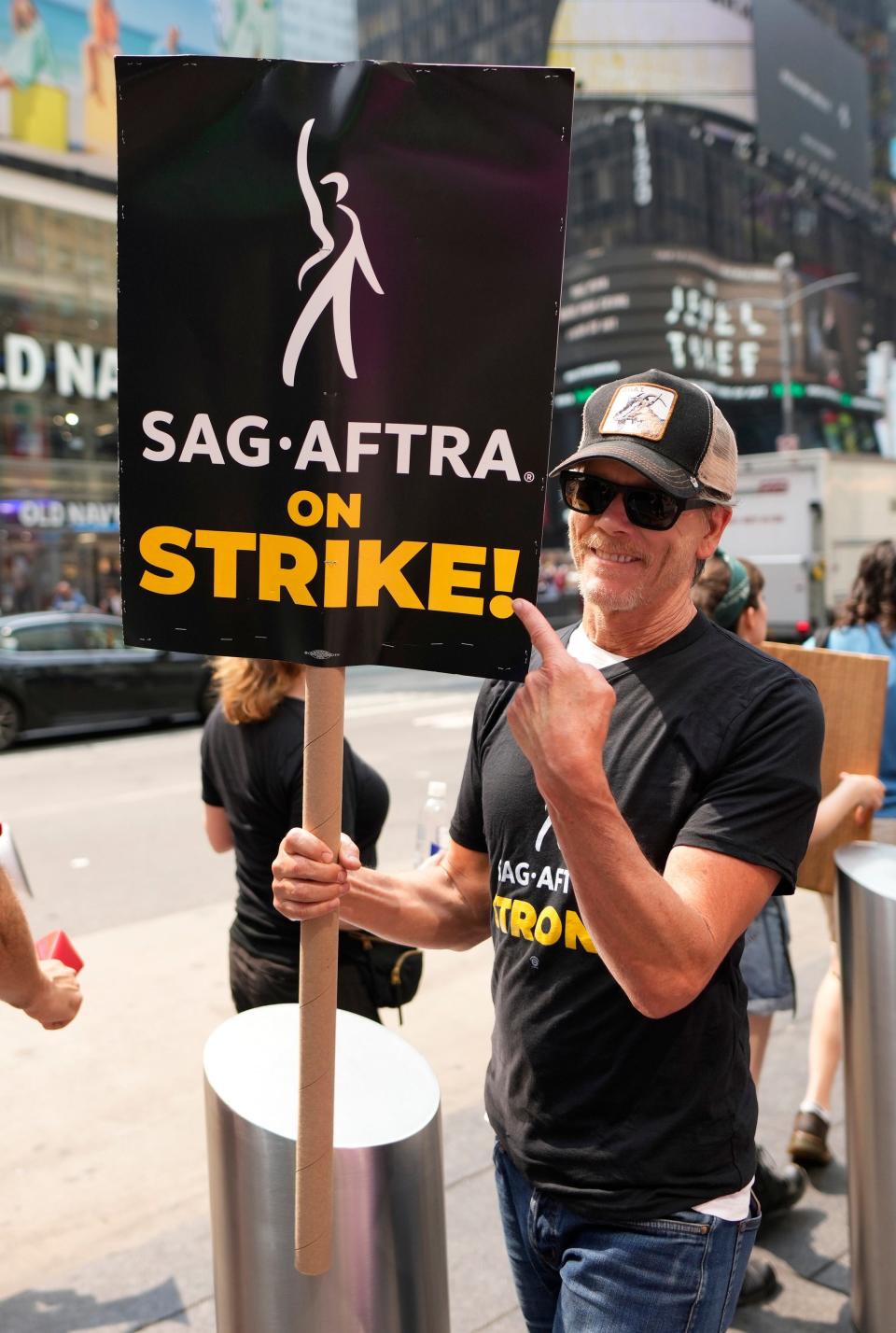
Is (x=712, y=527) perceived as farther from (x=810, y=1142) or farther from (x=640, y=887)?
(x=810, y=1142)

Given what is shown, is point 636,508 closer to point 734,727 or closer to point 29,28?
point 734,727

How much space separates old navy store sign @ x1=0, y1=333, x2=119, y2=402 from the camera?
2522cm

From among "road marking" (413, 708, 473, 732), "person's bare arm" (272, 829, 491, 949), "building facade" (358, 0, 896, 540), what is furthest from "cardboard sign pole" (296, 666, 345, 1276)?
"building facade" (358, 0, 896, 540)

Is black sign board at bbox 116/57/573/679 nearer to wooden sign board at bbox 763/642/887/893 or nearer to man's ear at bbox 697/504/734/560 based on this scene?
man's ear at bbox 697/504/734/560

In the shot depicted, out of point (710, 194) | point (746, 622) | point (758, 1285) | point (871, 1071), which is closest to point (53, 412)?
point (746, 622)

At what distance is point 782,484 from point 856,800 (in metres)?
18.0

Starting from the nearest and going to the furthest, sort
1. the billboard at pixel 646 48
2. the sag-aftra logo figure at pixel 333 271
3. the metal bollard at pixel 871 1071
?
the sag-aftra logo figure at pixel 333 271 → the metal bollard at pixel 871 1071 → the billboard at pixel 646 48

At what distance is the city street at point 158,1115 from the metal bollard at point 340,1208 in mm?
1172

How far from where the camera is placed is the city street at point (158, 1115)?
3.26 metres

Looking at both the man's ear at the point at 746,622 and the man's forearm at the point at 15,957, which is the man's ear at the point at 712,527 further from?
the man's ear at the point at 746,622

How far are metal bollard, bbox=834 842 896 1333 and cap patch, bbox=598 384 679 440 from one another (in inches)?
56.4

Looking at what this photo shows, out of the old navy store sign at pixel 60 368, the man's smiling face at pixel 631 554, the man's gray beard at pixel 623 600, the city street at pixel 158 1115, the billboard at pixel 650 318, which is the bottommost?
the city street at pixel 158 1115

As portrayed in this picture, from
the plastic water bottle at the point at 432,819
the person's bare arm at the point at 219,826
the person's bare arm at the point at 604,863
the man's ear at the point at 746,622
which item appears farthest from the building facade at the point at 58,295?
the person's bare arm at the point at 604,863

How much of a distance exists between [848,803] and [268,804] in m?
1.43
